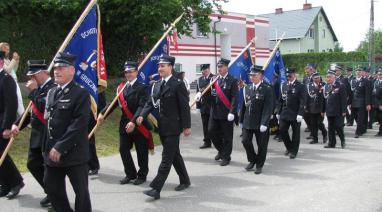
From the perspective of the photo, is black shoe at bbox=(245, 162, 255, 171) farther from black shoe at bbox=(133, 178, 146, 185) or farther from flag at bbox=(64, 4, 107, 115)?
flag at bbox=(64, 4, 107, 115)

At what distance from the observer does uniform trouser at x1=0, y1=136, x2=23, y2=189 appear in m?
6.88

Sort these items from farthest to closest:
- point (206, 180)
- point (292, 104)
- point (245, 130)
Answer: point (292, 104) < point (245, 130) < point (206, 180)

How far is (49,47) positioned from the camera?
1623 centimetres

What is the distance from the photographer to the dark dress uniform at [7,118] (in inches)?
262

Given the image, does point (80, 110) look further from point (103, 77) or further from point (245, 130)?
point (245, 130)

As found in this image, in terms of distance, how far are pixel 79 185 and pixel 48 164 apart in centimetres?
39

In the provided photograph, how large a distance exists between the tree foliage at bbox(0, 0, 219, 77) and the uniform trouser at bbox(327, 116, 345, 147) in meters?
5.69

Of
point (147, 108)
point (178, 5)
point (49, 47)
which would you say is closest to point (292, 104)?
point (147, 108)

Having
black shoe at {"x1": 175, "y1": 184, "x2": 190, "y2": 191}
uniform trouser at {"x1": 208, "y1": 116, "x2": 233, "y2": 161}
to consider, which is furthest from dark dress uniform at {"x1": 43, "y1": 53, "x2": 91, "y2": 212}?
uniform trouser at {"x1": 208, "y1": 116, "x2": 233, "y2": 161}

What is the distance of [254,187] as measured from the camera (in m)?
7.58

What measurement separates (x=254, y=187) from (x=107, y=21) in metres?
8.91

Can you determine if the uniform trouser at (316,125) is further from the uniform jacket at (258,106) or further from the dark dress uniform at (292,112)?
the uniform jacket at (258,106)

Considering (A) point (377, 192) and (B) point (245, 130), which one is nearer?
(A) point (377, 192)

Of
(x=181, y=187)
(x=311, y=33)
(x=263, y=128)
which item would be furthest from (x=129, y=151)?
(x=311, y=33)
